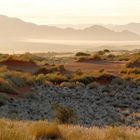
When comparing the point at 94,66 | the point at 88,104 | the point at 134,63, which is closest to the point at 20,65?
the point at 94,66

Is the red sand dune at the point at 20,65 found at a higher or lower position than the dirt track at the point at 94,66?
higher

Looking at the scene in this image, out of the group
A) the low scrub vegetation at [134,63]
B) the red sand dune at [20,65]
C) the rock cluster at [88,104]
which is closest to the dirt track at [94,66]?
the low scrub vegetation at [134,63]

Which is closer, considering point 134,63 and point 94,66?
point 94,66

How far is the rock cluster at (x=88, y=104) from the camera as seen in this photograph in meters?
24.0

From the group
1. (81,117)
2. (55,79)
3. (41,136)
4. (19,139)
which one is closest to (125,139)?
(41,136)

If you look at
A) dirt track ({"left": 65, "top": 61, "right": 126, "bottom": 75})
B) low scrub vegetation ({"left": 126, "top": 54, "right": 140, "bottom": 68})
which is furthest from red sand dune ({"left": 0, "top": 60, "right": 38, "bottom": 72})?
low scrub vegetation ({"left": 126, "top": 54, "right": 140, "bottom": 68})

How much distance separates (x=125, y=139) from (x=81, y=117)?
9.57 m

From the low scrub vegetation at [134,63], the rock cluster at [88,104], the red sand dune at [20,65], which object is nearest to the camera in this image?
the rock cluster at [88,104]

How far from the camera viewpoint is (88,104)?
29.0 m

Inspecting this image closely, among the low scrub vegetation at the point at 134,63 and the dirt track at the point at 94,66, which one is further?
Answer: the low scrub vegetation at the point at 134,63

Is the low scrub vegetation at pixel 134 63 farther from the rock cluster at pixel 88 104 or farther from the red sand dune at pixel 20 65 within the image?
the rock cluster at pixel 88 104

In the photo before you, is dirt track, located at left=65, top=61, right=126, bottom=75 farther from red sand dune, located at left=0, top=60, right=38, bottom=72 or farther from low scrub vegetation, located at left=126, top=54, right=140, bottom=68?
red sand dune, located at left=0, top=60, right=38, bottom=72

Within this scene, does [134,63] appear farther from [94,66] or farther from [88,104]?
[88,104]

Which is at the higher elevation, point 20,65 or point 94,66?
point 20,65
